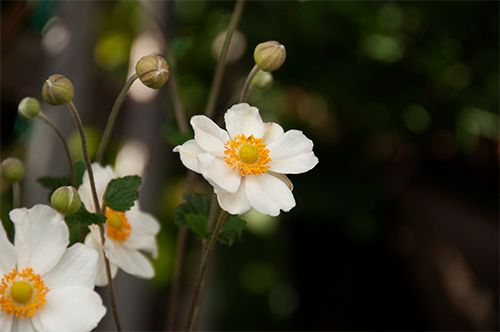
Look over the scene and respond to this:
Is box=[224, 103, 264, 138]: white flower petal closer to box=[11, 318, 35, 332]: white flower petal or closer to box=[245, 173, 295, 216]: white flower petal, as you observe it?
box=[245, 173, 295, 216]: white flower petal

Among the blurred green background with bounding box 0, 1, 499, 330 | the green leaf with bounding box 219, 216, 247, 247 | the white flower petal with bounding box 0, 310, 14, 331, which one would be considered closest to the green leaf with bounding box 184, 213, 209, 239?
the green leaf with bounding box 219, 216, 247, 247

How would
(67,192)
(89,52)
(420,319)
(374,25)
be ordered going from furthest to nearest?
(420,319) → (374,25) → (89,52) → (67,192)

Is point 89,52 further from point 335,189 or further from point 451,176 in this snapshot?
point 451,176

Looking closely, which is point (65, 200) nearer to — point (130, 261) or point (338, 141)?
point (130, 261)

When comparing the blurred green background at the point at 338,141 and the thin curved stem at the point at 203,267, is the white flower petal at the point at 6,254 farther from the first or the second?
the blurred green background at the point at 338,141

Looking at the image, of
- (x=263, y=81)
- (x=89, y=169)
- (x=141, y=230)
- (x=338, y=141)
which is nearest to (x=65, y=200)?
(x=89, y=169)

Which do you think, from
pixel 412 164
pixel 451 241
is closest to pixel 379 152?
pixel 412 164

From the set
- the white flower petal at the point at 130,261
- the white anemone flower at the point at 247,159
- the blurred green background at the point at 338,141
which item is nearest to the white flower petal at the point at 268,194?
the white anemone flower at the point at 247,159
